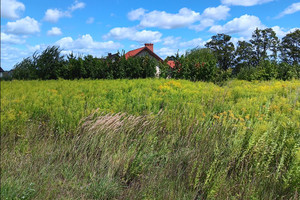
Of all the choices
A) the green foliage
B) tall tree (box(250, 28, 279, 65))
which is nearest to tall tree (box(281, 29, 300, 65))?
tall tree (box(250, 28, 279, 65))

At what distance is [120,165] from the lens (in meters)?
3.51

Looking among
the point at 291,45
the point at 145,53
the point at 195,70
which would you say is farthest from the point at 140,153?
the point at 291,45

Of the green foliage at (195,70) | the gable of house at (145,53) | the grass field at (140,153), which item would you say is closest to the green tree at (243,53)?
the gable of house at (145,53)

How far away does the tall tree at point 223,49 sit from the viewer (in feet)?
129

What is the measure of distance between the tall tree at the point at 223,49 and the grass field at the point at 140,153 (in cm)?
3527

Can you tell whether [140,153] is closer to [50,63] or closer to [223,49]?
[50,63]

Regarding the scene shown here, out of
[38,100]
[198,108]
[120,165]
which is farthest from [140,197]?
[38,100]

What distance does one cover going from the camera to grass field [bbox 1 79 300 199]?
9.99 ft

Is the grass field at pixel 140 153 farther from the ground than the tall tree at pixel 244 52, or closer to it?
closer to it

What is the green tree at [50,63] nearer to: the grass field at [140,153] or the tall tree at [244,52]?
the grass field at [140,153]

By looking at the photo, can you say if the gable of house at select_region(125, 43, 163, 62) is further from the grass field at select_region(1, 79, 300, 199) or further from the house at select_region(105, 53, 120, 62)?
the grass field at select_region(1, 79, 300, 199)

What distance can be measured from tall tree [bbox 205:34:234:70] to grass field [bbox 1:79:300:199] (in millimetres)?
35274

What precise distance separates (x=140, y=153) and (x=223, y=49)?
39710mm

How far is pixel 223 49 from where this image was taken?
40.4 m
